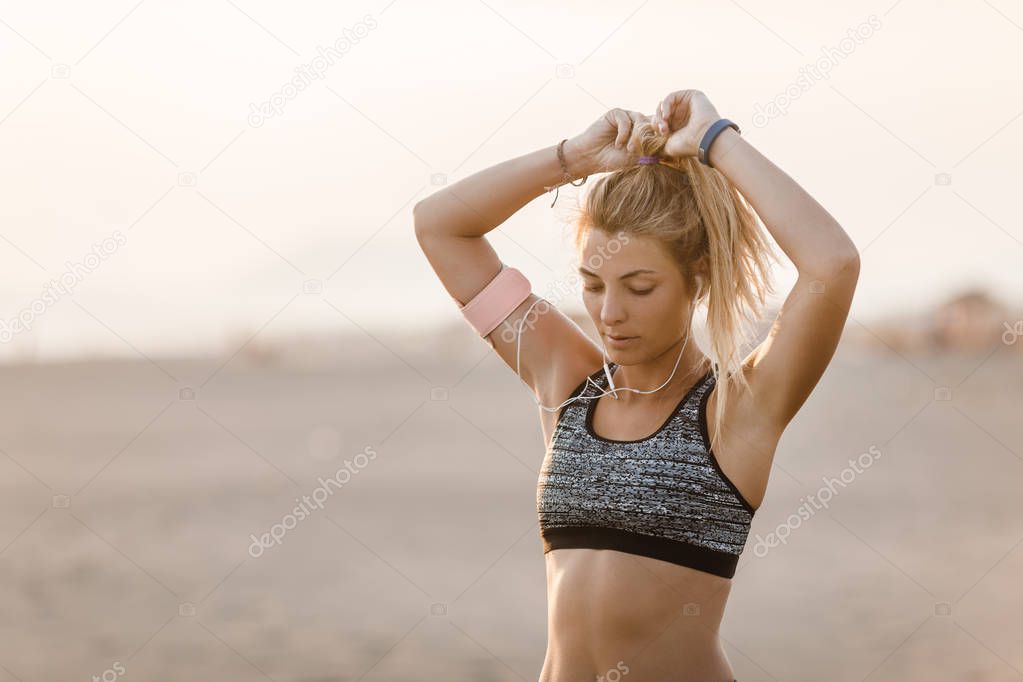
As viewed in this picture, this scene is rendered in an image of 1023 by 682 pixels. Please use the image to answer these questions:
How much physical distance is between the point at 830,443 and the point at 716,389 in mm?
19074

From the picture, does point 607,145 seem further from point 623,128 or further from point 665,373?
point 665,373

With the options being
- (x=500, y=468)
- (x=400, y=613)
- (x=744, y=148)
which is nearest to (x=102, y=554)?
(x=400, y=613)

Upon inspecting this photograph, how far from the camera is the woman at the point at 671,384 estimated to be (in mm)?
3424

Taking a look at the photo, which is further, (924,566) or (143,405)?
(143,405)

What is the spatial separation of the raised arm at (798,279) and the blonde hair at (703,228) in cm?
11

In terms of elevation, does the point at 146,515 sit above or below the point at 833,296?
below

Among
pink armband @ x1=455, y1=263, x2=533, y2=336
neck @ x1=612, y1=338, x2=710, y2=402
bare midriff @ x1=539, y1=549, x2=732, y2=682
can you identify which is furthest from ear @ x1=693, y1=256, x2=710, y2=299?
bare midriff @ x1=539, y1=549, x2=732, y2=682

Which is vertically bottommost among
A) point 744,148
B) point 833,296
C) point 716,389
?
point 716,389

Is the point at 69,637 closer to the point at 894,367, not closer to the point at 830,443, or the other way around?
the point at 830,443

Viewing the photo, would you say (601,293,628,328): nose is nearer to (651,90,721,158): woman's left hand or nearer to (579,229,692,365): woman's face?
(579,229,692,365): woman's face

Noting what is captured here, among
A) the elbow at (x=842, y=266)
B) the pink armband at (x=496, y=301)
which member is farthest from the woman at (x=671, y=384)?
the pink armband at (x=496, y=301)

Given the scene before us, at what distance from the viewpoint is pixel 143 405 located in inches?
1560

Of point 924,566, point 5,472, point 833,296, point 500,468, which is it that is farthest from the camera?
point 5,472

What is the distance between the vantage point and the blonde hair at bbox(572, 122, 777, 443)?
3574mm
